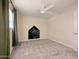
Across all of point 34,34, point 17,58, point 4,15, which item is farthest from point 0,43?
point 34,34

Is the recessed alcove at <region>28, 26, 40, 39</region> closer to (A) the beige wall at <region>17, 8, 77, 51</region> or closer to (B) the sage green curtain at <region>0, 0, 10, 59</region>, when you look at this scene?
(A) the beige wall at <region>17, 8, 77, 51</region>

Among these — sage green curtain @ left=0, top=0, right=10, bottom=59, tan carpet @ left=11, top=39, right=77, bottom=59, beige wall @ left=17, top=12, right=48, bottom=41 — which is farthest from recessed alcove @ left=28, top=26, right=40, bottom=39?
sage green curtain @ left=0, top=0, right=10, bottom=59

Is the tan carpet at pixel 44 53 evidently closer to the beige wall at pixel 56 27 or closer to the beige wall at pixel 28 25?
the beige wall at pixel 56 27

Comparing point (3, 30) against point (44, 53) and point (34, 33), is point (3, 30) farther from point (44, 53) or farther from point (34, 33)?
point (34, 33)

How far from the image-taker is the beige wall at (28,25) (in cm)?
724

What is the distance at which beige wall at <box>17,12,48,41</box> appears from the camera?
7243mm

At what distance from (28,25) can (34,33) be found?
1008 millimetres

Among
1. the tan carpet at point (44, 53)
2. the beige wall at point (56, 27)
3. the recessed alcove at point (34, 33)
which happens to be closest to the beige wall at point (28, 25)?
the beige wall at point (56, 27)

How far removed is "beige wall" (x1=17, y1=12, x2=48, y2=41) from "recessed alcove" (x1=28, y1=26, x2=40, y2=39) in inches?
11.6

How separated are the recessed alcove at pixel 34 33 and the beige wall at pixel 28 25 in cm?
30

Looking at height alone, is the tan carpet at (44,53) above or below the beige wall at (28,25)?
below

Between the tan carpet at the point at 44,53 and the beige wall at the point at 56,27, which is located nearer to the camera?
the tan carpet at the point at 44,53

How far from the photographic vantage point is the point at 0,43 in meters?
2.20

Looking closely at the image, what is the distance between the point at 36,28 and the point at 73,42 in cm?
444
